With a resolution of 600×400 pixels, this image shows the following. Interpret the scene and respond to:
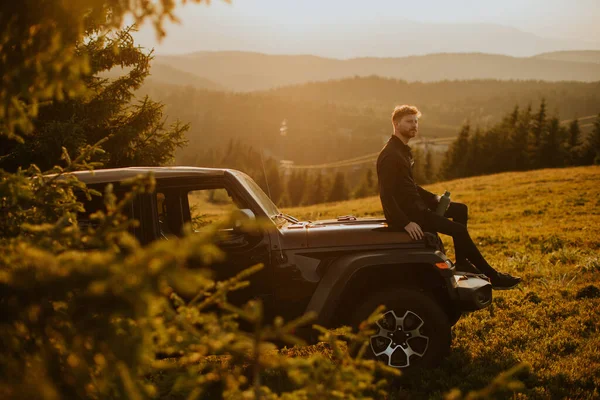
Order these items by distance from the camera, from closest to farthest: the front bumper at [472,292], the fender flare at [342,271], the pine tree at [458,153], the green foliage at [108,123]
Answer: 1. the fender flare at [342,271]
2. the front bumper at [472,292]
3. the green foliage at [108,123]
4. the pine tree at [458,153]

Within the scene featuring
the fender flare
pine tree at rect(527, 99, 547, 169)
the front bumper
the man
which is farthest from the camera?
pine tree at rect(527, 99, 547, 169)

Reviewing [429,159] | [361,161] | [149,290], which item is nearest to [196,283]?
[149,290]

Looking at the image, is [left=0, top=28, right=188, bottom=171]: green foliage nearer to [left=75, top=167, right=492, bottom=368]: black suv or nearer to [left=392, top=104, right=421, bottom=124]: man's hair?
[left=75, top=167, right=492, bottom=368]: black suv

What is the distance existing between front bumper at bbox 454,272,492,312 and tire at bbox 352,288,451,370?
329 millimetres

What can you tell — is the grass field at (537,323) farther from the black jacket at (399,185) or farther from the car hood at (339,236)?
the black jacket at (399,185)

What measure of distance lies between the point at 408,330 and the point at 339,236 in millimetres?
1282

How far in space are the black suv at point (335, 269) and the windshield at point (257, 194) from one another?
0.11 feet

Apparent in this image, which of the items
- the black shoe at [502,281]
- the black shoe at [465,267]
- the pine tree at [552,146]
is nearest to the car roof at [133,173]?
the black shoe at [465,267]

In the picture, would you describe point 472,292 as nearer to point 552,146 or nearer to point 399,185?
point 399,185

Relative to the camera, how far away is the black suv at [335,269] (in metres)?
4.90

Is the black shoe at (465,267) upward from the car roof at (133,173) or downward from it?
downward

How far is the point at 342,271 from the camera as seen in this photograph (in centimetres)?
483

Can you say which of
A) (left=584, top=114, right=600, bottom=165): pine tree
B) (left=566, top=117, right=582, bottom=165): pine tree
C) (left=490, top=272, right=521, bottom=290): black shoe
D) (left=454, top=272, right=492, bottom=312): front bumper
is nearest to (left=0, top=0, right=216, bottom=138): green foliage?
(left=454, top=272, right=492, bottom=312): front bumper

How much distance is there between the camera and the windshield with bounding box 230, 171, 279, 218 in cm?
520
